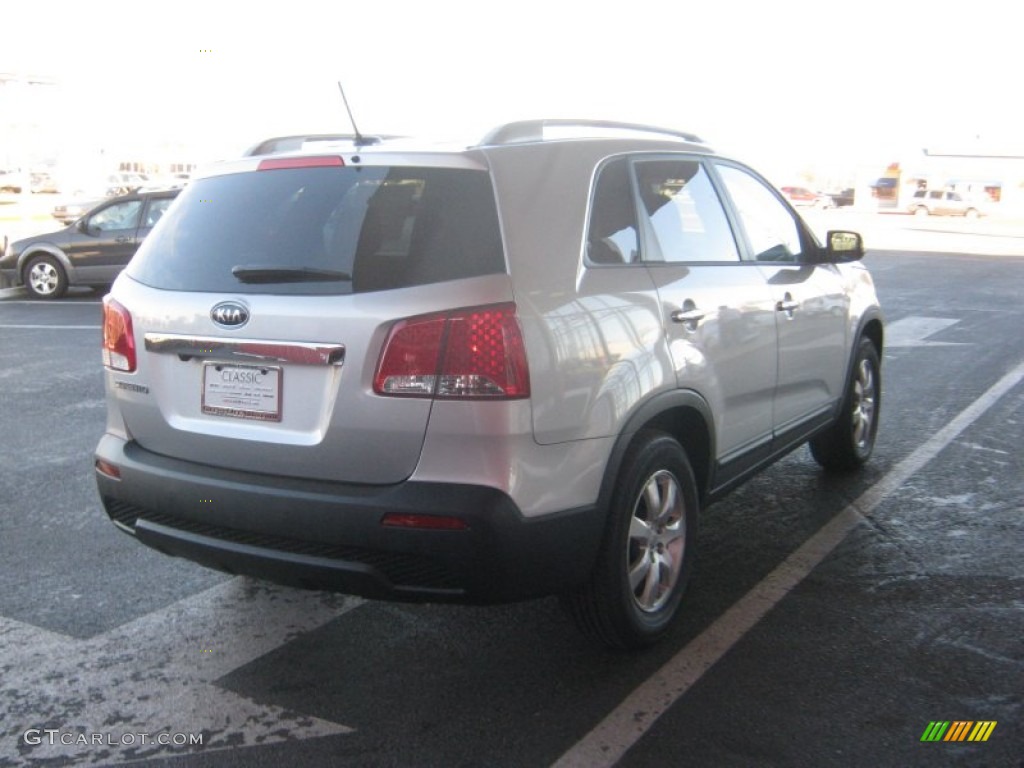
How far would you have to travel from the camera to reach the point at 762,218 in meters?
5.03

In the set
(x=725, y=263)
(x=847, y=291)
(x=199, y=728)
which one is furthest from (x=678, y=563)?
(x=847, y=291)

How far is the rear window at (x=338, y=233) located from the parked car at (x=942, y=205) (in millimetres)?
59592

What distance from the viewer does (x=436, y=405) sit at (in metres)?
3.15

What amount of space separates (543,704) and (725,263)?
77.1 inches

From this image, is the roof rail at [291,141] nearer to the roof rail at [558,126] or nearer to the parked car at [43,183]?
the roof rail at [558,126]

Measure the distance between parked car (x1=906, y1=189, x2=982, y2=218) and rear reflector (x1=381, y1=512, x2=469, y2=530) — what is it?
5994 centimetres

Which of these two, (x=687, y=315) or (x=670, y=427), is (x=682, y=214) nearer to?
(x=687, y=315)

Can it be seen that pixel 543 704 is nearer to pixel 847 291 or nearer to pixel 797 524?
pixel 797 524

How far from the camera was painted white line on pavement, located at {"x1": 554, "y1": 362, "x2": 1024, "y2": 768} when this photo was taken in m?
3.24

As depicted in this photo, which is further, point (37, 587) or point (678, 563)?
point (37, 587)

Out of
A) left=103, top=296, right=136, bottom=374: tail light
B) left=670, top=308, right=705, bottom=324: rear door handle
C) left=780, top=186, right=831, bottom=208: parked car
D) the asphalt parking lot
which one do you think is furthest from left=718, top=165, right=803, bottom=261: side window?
left=780, top=186, right=831, bottom=208: parked car

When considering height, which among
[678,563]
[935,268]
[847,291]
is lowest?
[935,268]

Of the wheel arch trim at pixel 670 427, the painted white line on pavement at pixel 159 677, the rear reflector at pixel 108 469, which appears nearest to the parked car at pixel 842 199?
the wheel arch trim at pixel 670 427

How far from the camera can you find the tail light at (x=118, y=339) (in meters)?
3.74
